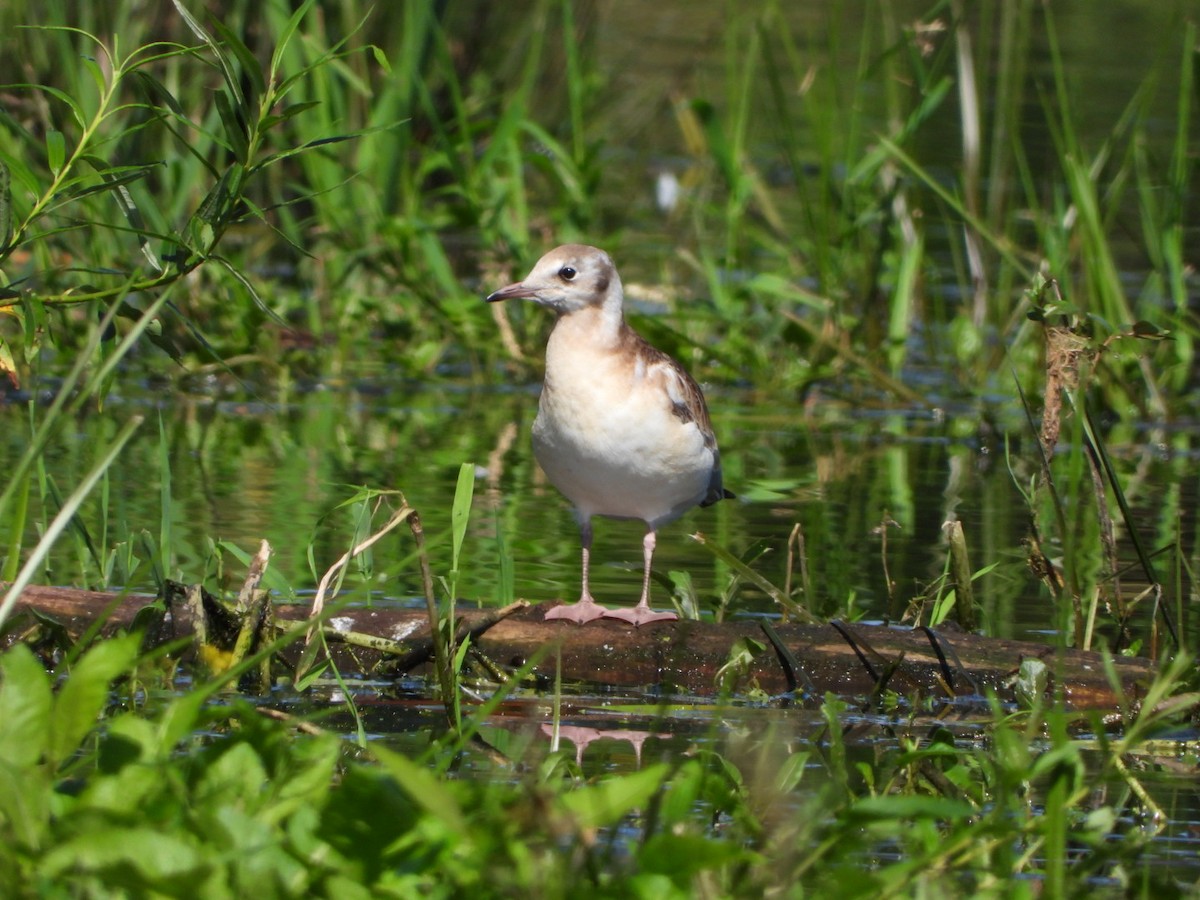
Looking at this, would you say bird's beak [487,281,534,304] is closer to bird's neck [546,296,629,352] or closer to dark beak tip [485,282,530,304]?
dark beak tip [485,282,530,304]

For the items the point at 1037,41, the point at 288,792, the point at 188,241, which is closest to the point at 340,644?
the point at 188,241

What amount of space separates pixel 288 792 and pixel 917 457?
6039 mm

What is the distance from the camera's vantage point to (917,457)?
8.59 metres

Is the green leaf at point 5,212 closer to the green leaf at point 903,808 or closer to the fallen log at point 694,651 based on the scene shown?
the fallen log at point 694,651

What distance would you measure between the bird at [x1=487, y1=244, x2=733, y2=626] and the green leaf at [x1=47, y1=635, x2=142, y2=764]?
8.19ft

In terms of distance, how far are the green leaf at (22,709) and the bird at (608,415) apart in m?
2.54

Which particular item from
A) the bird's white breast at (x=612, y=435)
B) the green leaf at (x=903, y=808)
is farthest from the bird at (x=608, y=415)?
the green leaf at (x=903, y=808)

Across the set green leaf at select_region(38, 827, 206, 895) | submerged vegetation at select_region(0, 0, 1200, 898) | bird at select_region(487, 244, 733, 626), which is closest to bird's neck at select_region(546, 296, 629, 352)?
bird at select_region(487, 244, 733, 626)

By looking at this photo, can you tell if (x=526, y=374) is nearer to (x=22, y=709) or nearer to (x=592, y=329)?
(x=592, y=329)

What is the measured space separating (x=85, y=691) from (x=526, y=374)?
23.4ft

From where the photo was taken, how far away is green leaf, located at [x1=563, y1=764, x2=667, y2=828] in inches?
107

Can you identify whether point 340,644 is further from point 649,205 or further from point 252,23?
point 649,205

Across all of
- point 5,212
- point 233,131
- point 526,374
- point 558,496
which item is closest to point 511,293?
point 558,496

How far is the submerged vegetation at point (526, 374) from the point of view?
2.80 metres
